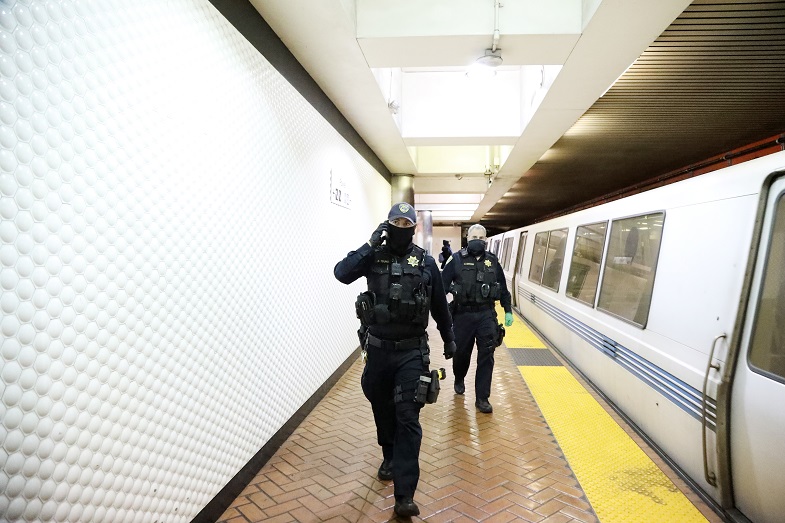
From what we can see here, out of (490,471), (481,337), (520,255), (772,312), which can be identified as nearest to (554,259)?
(520,255)

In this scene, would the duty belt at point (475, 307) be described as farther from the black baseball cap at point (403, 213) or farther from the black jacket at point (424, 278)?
the black baseball cap at point (403, 213)

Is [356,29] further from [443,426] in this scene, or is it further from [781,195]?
[443,426]

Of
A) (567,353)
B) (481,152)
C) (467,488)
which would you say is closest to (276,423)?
(467,488)

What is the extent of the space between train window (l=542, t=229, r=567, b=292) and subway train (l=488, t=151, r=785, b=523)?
2215mm

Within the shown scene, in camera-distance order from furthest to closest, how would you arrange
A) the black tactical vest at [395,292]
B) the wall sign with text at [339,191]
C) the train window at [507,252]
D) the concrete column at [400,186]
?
the train window at [507,252] < the concrete column at [400,186] < the wall sign with text at [339,191] < the black tactical vest at [395,292]

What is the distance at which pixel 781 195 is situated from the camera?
2.24m

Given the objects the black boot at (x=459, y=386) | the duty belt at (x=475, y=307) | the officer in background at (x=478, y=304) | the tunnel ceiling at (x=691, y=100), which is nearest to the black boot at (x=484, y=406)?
the officer in background at (x=478, y=304)

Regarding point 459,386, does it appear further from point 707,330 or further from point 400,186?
point 400,186

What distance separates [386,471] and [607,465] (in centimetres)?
168

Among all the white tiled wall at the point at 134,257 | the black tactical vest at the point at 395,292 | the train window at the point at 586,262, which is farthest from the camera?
the train window at the point at 586,262

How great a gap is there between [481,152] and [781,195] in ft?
26.4

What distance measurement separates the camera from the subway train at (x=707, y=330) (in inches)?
86.7

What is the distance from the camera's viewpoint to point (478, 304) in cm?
432

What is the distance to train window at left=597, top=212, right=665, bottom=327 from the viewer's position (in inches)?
142
